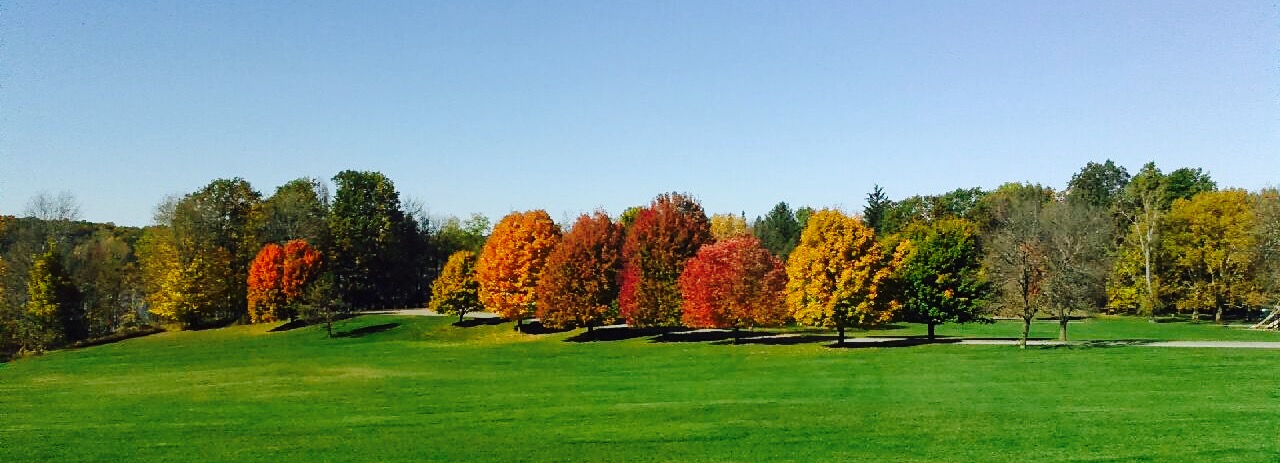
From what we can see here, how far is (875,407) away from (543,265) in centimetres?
4847

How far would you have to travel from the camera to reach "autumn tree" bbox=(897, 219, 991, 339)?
52.9m

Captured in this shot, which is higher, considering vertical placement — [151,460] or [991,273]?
[991,273]

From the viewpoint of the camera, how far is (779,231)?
123 meters

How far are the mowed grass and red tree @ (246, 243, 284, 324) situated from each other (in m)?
30.5

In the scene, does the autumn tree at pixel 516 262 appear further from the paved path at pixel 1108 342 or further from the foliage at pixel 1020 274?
the foliage at pixel 1020 274

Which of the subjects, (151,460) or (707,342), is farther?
(707,342)

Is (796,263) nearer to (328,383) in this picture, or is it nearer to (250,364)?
(328,383)

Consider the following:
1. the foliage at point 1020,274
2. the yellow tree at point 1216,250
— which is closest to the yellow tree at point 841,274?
the foliage at point 1020,274

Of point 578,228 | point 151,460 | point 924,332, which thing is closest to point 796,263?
point 924,332

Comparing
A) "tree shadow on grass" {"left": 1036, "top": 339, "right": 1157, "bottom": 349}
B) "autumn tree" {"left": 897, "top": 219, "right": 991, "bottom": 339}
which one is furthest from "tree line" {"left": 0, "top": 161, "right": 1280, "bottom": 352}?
"tree shadow on grass" {"left": 1036, "top": 339, "right": 1157, "bottom": 349}

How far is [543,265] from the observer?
73.1m

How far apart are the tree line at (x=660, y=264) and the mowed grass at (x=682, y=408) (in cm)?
552

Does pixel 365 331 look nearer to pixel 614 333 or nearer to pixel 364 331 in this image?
pixel 364 331

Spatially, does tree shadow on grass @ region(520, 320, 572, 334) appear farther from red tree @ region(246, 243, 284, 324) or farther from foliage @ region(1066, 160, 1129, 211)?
foliage @ region(1066, 160, 1129, 211)
